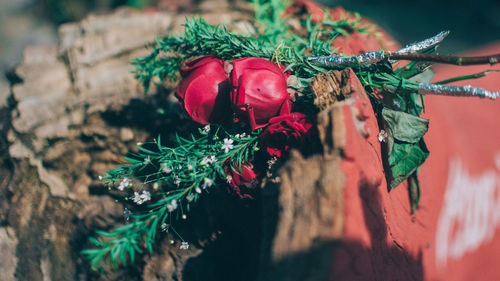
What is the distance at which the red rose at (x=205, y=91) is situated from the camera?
77cm

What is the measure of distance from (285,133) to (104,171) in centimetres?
88

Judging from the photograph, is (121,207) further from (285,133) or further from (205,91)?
(285,133)

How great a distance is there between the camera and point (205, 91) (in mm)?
772

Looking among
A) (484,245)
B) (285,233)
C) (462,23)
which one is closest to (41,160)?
(285,233)

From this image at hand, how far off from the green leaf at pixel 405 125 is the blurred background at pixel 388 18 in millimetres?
2370

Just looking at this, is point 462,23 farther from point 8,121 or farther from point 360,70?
point 8,121

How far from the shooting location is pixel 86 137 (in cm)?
129

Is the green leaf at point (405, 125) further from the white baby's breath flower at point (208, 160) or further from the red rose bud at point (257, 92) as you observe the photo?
the white baby's breath flower at point (208, 160)

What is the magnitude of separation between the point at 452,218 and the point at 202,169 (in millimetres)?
1214

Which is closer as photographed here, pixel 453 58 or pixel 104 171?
pixel 453 58

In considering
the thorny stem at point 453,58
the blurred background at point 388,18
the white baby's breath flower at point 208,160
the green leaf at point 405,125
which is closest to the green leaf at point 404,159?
the green leaf at point 405,125

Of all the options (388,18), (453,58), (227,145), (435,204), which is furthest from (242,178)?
(388,18)

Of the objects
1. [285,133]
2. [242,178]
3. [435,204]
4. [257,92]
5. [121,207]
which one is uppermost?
[257,92]

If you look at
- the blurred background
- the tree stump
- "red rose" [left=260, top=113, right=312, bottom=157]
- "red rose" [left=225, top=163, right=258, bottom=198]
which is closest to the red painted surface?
the tree stump
